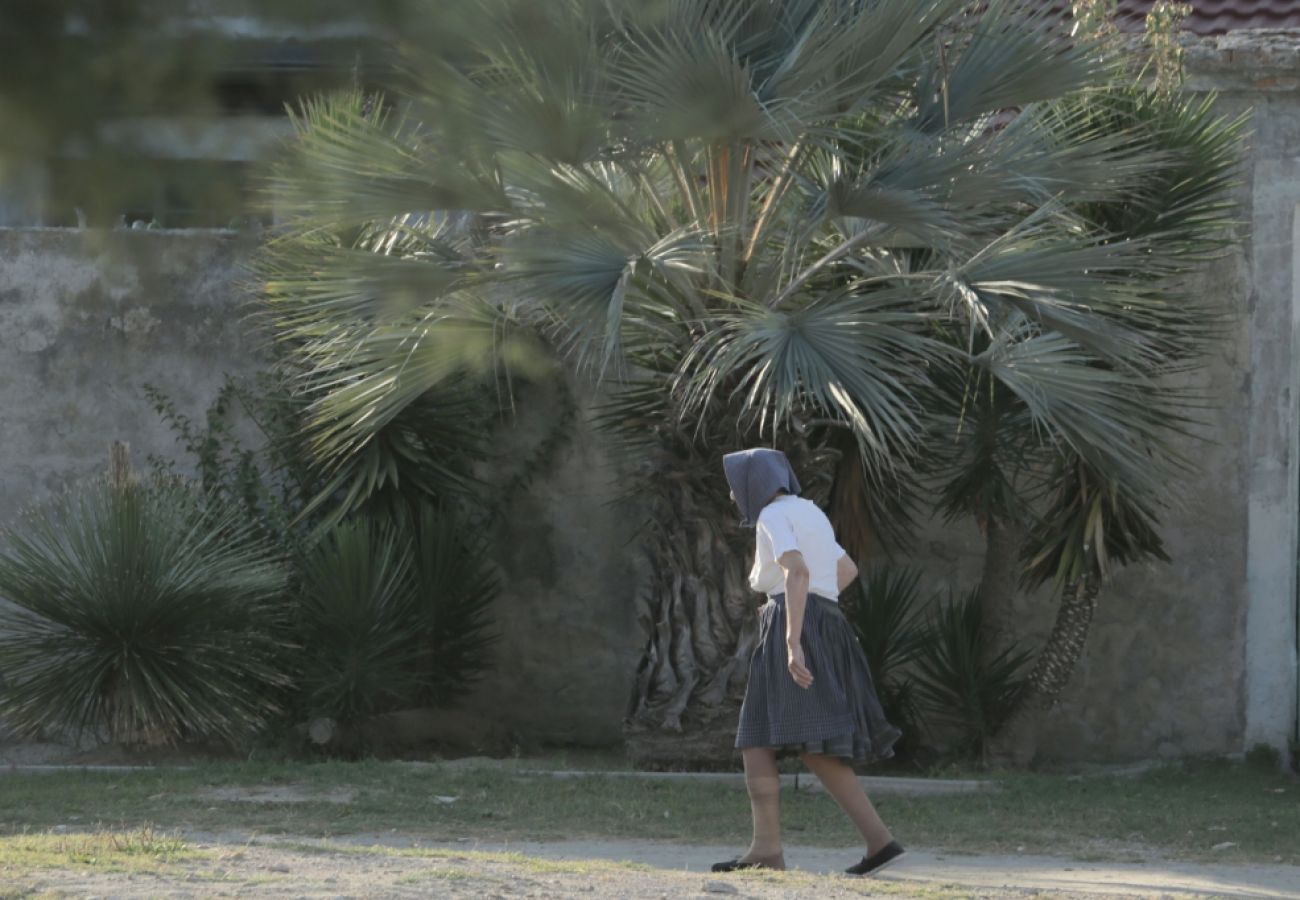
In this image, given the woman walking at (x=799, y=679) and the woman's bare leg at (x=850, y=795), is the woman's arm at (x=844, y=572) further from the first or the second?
the woman's bare leg at (x=850, y=795)

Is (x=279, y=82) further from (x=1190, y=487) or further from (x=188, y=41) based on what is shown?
(x=1190, y=487)

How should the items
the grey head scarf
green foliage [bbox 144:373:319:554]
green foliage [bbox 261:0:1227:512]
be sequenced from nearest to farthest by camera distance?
the grey head scarf, green foliage [bbox 261:0:1227:512], green foliage [bbox 144:373:319:554]

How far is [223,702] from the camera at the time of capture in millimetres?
9047

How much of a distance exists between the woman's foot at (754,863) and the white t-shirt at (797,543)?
93 centimetres

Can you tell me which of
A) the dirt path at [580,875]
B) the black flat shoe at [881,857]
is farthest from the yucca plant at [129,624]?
the black flat shoe at [881,857]

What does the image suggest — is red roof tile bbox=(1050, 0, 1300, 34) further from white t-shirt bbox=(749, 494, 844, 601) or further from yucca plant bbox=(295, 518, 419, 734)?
white t-shirt bbox=(749, 494, 844, 601)

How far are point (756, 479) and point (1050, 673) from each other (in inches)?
156

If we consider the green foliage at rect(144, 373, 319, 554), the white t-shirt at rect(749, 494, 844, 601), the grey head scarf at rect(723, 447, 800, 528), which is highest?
the green foliage at rect(144, 373, 319, 554)

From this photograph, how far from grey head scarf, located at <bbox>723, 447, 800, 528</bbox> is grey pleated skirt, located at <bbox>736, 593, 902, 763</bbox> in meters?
0.34

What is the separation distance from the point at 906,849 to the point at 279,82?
5139 millimetres

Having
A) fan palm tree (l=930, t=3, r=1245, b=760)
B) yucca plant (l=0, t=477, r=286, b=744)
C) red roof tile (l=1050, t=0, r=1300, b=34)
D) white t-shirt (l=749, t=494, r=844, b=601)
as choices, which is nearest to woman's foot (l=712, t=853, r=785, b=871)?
white t-shirt (l=749, t=494, r=844, b=601)

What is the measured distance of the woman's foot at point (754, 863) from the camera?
609 centimetres

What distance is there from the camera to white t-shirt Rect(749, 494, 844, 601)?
6.16 m

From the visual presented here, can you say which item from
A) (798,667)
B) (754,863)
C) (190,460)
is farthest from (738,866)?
(190,460)
